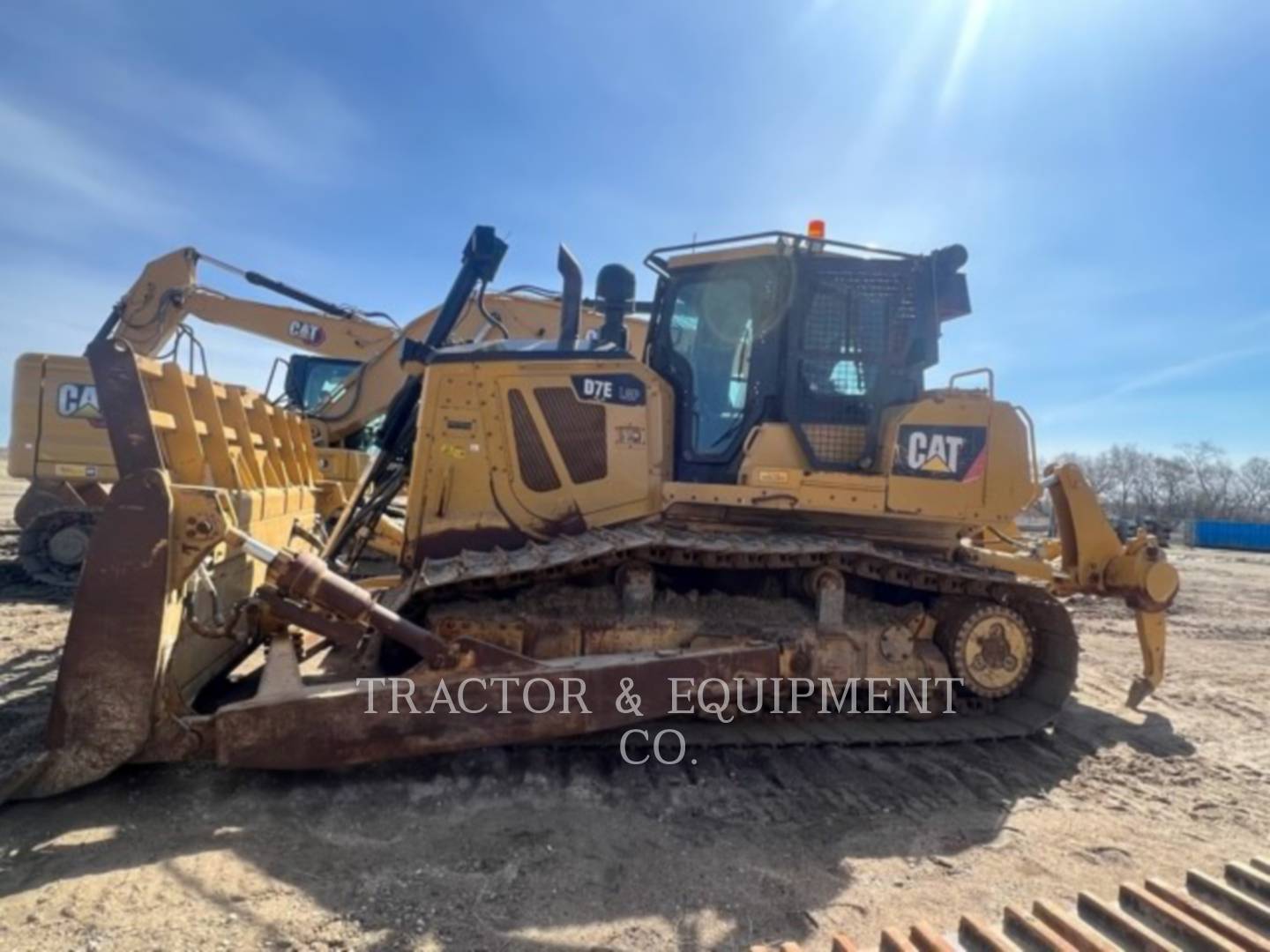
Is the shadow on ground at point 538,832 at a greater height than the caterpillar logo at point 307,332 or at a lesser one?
lesser

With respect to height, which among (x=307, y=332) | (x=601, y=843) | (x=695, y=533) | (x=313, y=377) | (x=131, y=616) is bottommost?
(x=601, y=843)

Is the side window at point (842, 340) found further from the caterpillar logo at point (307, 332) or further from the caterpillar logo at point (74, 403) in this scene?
the caterpillar logo at point (74, 403)

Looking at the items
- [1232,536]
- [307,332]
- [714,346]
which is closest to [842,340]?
[714,346]

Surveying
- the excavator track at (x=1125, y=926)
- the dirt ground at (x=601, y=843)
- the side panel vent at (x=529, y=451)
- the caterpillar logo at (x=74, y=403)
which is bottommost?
the dirt ground at (x=601, y=843)

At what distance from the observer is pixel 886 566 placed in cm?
433

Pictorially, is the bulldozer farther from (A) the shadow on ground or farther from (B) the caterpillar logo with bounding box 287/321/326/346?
(B) the caterpillar logo with bounding box 287/321/326/346

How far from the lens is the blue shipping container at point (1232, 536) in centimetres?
3372

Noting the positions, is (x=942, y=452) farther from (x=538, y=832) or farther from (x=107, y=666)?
(x=107, y=666)

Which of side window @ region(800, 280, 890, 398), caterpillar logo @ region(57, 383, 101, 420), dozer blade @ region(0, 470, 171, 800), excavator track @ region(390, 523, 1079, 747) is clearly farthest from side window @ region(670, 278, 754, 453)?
caterpillar logo @ region(57, 383, 101, 420)

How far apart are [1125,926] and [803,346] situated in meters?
3.19

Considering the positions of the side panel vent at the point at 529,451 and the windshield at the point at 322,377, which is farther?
the windshield at the point at 322,377

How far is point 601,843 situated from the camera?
3125 millimetres

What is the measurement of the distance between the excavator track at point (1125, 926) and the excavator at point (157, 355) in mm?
7081

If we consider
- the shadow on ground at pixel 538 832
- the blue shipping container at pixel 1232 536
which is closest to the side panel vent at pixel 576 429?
the shadow on ground at pixel 538 832
